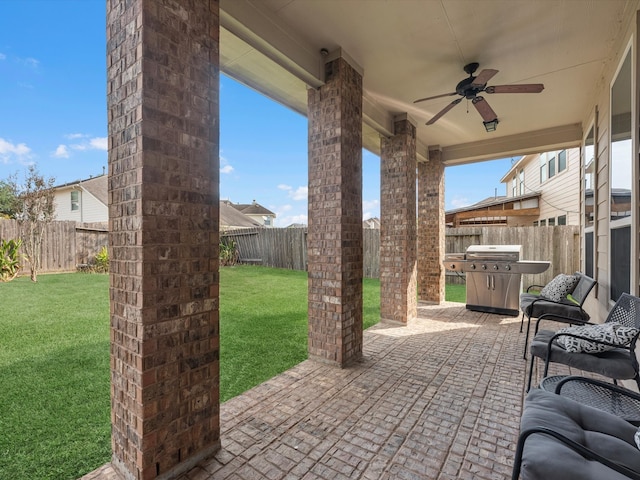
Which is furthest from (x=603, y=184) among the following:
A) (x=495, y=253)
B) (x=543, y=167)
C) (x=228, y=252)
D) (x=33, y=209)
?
(x=33, y=209)

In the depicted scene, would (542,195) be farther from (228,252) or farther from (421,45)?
(228,252)

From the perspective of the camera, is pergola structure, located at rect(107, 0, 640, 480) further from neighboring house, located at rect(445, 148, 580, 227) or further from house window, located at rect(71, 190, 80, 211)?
house window, located at rect(71, 190, 80, 211)

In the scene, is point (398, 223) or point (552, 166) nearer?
point (398, 223)

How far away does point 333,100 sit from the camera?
11.0ft

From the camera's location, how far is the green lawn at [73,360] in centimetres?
191

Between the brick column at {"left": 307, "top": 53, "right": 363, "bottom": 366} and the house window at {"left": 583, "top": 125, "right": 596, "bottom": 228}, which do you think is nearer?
the brick column at {"left": 307, "top": 53, "right": 363, "bottom": 366}

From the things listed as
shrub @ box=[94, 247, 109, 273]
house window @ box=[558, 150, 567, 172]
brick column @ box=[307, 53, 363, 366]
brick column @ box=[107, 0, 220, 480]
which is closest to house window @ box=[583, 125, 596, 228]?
brick column @ box=[307, 53, 363, 366]

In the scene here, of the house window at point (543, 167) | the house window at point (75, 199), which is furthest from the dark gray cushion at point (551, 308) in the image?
the house window at point (75, 199)

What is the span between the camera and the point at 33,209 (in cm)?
824

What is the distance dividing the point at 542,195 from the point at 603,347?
11051mm

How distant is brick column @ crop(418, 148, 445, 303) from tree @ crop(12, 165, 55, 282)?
973cm

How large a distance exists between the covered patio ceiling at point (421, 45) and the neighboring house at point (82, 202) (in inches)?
548

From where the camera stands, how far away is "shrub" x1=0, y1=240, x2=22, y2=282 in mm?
7445

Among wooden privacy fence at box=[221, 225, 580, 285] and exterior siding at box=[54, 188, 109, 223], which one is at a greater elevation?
exterior siding at box=[54, 188, 109, 223]
